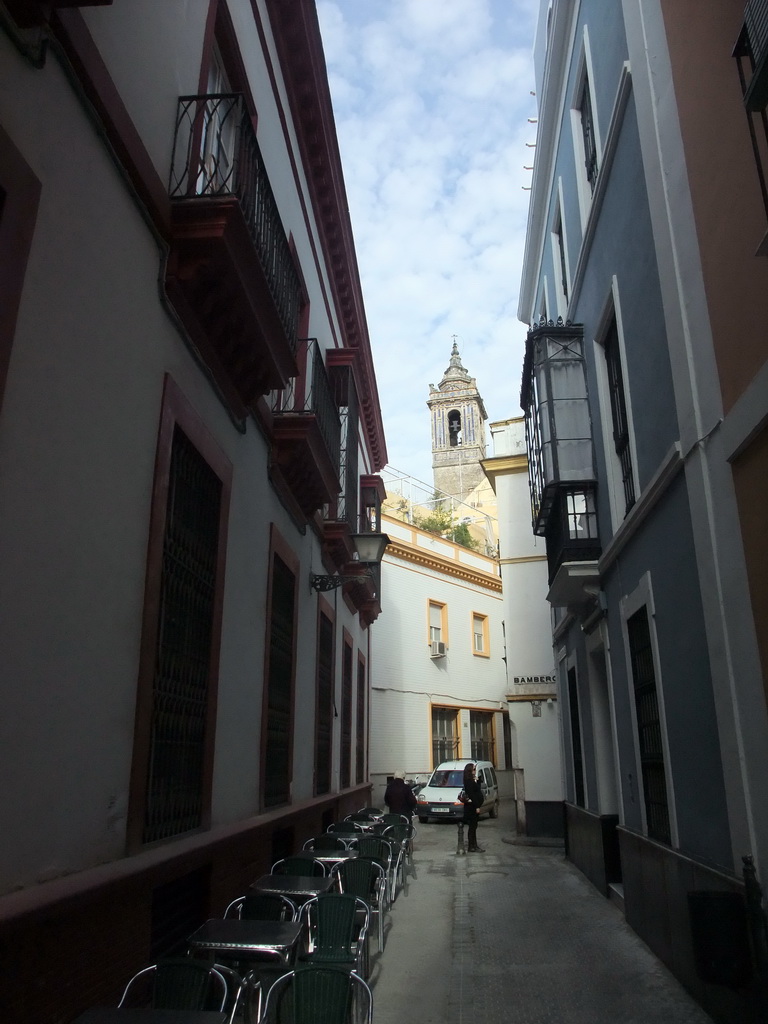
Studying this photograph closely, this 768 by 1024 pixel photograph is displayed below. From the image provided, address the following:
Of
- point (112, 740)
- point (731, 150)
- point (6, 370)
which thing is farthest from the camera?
point (731, 150)

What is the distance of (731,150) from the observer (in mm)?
5219

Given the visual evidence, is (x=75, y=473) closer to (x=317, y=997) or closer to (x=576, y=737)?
(x=317, y=997)

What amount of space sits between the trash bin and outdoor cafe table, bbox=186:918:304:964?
2309mm

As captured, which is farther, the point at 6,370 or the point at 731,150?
the point at 731,150

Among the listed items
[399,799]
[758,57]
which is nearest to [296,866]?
[758,57]

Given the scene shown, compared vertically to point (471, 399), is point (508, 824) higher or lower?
lower

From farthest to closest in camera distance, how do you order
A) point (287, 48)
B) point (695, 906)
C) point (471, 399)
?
point (471, 399)
point (287, 48)
point (695, 906)

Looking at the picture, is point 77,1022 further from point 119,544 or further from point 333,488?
point 333,488

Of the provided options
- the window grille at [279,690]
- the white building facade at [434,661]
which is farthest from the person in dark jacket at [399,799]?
the window grille at [279,690]

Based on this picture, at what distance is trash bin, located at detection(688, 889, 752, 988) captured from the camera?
455 cm

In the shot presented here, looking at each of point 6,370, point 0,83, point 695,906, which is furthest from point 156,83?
point 695,906

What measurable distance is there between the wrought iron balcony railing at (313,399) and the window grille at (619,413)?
3110 millimetres

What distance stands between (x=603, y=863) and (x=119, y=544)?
7.38 m

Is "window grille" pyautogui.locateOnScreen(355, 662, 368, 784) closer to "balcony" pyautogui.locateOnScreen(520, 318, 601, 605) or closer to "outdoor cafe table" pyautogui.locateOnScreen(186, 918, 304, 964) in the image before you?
"balcony" pyautogui.locateOnScreen(520, 318, 601, 605)
